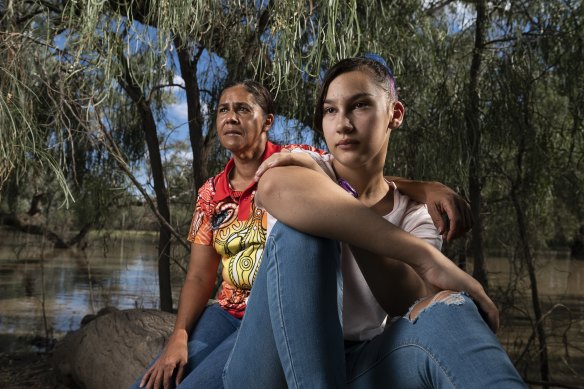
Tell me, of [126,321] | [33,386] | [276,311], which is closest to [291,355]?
[276,311]

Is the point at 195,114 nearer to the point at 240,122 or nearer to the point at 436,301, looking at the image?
the point at 240,122

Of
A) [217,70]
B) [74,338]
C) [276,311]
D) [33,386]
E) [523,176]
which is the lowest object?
[33,386]

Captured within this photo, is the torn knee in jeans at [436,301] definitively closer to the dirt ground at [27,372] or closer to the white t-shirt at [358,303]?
the white t-shirt at [358,303]

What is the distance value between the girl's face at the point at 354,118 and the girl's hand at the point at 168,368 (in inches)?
23.4

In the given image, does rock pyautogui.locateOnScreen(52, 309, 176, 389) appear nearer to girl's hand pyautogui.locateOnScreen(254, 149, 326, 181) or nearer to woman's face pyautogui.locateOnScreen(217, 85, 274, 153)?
woman's face pyautogui.locateOnScreen(217, 85, 274, 153)

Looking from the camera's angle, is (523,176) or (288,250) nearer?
(288,250)

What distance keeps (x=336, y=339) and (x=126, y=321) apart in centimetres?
173

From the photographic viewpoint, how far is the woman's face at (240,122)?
1.81 metres

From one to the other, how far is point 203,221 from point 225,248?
116 mm

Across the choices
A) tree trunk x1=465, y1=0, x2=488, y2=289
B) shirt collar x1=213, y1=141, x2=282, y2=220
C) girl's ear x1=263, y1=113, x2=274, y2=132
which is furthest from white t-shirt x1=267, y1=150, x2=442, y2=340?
tree trunk x1=465, y1=0, x2=488, y2=289

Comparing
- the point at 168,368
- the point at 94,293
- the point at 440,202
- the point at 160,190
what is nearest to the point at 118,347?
the point at 168,368

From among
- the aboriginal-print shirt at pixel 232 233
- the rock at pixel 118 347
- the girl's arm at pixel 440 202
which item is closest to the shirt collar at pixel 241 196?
the aboriginal-print shirt at pixel 232 233

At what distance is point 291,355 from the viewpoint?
100 centimetres

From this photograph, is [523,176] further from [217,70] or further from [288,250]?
[288,250]
